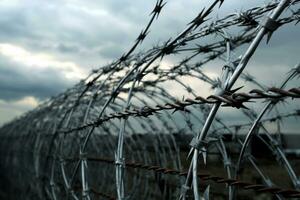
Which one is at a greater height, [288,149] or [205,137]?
[288,149]

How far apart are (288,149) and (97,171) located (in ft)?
11.9

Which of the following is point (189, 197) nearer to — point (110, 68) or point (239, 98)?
point (239, 98)

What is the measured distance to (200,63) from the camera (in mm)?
4676

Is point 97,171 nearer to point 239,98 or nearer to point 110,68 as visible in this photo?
point 110,68

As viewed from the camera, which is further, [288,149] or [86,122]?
[288,149]

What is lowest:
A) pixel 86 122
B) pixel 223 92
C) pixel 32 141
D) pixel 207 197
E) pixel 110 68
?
pixel 207 197

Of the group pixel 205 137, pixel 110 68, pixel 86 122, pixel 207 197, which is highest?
pixel 110 68

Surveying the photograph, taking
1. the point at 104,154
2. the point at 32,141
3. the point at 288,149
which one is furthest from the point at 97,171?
the point at 288,149

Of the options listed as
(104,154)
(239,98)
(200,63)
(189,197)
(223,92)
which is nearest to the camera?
(239,98)

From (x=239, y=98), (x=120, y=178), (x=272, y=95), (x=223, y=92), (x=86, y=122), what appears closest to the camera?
Result: (x=272, y=95)

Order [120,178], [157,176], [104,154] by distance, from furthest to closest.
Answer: [104,154]
[157,176]
[120,178]

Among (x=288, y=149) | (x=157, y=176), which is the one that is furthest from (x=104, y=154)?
(x=288, y=149)

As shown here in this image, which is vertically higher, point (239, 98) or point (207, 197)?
point (239, 98)

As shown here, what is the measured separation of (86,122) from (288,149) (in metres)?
6.67
